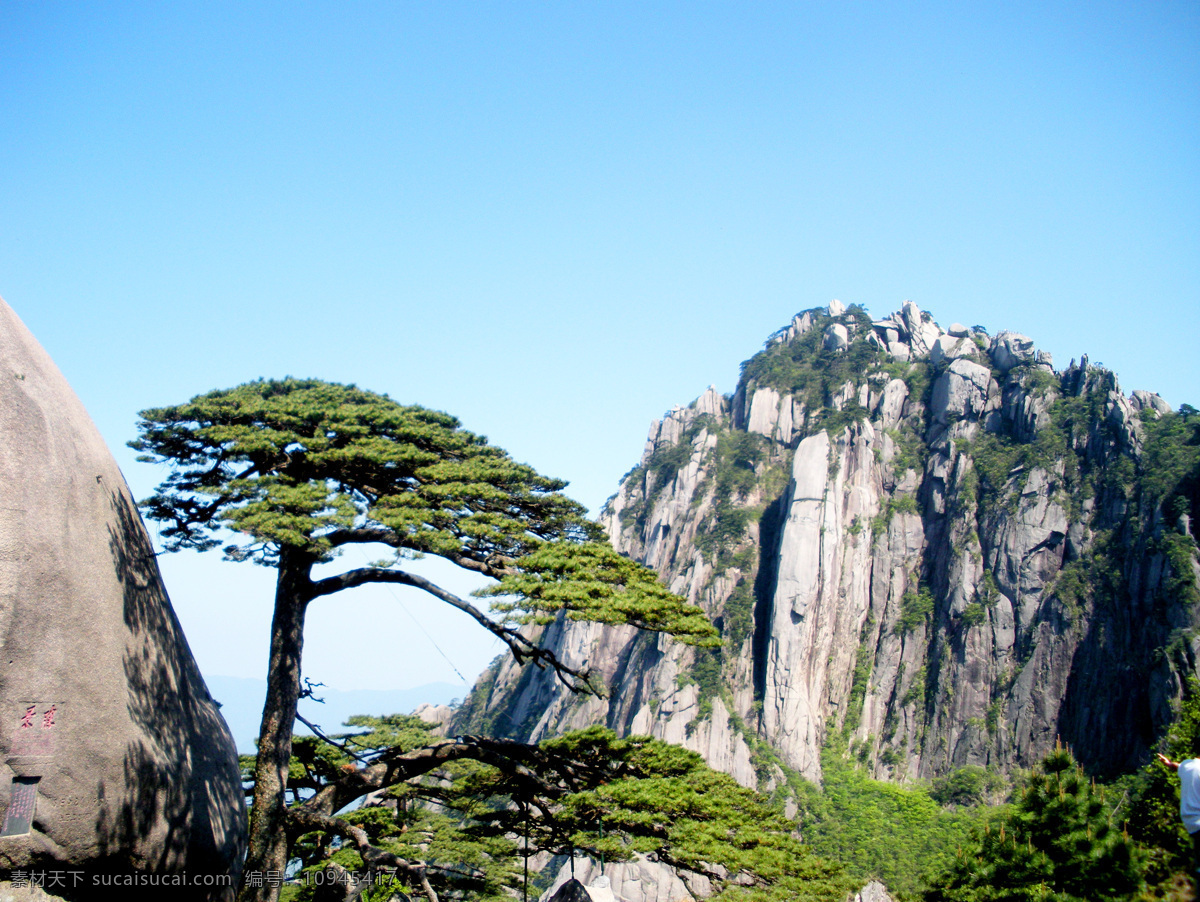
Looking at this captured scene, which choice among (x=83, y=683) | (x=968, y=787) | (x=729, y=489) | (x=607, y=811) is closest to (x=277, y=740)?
(x=83, y=683)

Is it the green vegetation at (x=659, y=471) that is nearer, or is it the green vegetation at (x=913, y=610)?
the green vegetation at (x=913, y=610)

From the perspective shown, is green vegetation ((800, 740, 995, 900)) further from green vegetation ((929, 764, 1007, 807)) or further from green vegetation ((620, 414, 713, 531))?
green vegetation ((620, 414, 713, 531))

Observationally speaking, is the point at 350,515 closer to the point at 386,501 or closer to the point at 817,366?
the point at 386,501

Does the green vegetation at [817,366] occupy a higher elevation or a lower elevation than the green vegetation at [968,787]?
higher

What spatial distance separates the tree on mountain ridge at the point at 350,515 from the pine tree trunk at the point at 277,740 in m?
0.01

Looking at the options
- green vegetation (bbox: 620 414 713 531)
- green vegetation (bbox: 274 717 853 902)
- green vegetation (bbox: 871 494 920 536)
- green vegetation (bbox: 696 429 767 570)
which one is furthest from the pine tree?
green vegetation (bbox: 620 414 713 531)

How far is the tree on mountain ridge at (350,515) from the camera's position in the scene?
7609mm

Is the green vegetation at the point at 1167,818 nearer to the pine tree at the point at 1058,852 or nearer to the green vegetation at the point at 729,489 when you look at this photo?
the pine tree at the point at 1058,852

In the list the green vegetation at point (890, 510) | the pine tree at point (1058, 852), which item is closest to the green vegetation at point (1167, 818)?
the pine tree at point (1058, 852)

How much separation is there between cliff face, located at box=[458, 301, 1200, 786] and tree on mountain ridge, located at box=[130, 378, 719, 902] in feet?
153

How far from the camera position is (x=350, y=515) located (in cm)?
758

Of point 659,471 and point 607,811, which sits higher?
point 659,471

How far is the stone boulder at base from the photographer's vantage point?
20.4 ft

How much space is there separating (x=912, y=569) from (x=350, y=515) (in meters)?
69.5
